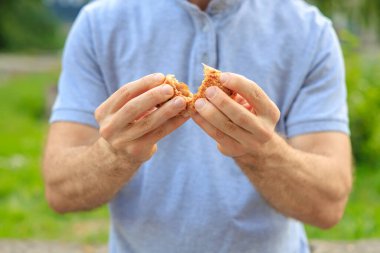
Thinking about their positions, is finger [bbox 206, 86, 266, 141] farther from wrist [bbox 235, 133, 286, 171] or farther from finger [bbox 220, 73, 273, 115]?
wrist [bbox 235, 133, 286, 171]

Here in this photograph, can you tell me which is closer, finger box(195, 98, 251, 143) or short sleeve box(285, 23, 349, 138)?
finger box(195, 98, 251, 143)

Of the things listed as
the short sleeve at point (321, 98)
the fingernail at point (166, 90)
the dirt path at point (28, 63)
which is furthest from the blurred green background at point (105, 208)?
the dirt path at point (28, 63)

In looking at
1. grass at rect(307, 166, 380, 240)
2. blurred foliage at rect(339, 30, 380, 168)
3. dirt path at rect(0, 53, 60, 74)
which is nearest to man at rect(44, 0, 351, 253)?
grass at rect(307, 166, 380, 240)

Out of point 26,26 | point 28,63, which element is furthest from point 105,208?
point 26,26

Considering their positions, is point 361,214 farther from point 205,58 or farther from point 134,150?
point 134,150

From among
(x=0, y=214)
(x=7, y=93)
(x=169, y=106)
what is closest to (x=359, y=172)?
(x=0, y=214)
